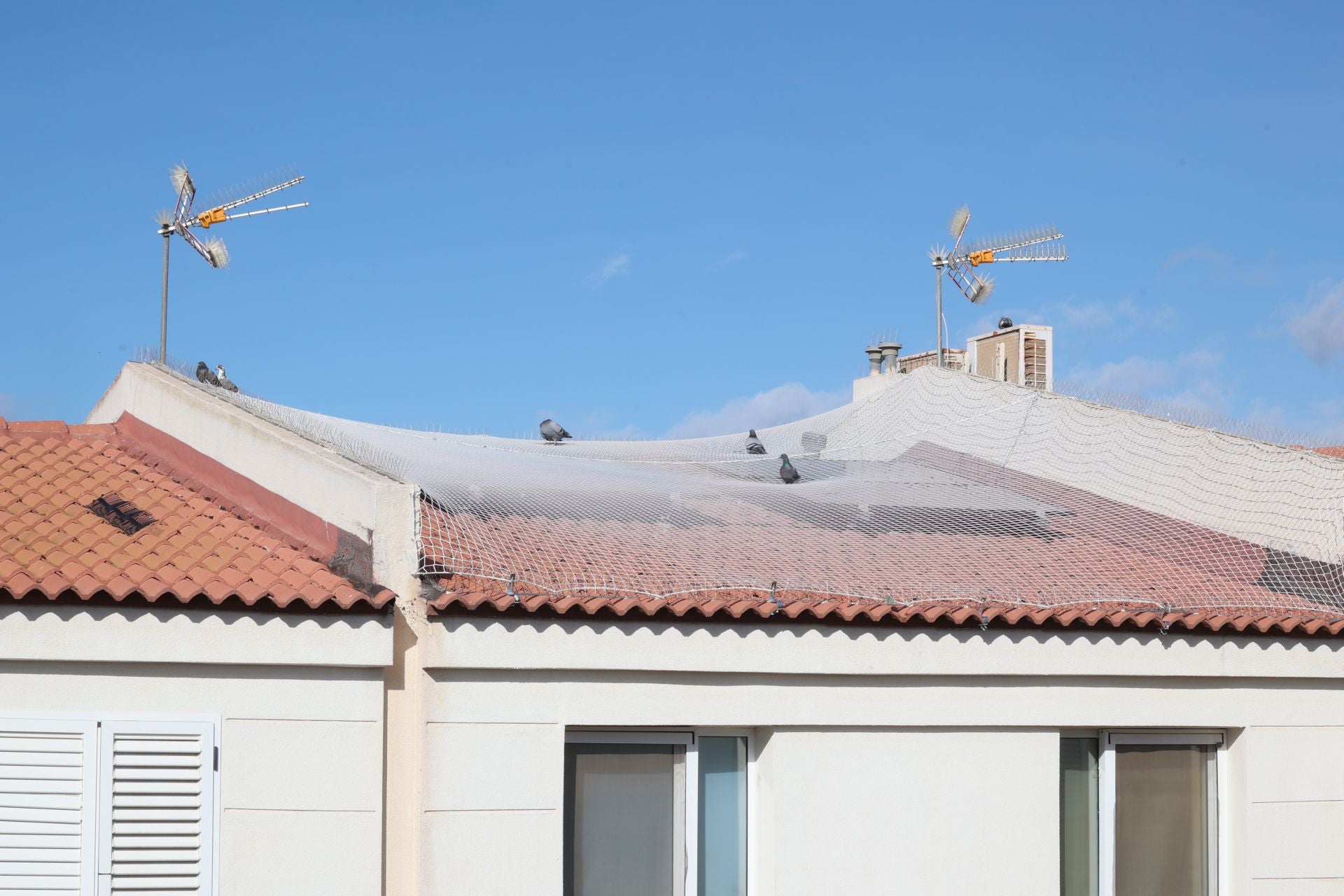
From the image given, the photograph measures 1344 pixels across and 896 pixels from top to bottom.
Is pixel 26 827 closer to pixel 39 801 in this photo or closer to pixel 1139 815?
pixel 39 801

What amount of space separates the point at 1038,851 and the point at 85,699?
5475mm

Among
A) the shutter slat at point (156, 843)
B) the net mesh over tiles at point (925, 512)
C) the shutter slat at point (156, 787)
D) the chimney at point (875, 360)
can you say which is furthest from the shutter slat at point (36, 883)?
the chimney at point (875, 360)

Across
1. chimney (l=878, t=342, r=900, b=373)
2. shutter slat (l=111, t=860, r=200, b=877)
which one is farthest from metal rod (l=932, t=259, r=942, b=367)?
shutter slat (l=111, t=860, r=200, b=877)

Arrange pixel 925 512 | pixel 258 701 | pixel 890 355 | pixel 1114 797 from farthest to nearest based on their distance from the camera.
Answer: pixel 890 355
pixel 925 512
pixel 1114 797
pixel 258 701

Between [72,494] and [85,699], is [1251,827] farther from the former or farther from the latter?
[72,494]

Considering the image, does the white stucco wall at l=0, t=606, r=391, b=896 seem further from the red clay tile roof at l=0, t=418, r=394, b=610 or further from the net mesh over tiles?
the net mesh over tiles

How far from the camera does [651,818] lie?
313 inches

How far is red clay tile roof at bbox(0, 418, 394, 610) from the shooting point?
7.07m

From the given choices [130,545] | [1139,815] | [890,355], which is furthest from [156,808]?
[890,355]

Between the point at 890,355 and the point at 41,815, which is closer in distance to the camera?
the point at 41,815

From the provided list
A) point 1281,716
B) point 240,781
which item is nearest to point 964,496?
point 1281,716

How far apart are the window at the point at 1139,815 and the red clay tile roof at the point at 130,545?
4.53m

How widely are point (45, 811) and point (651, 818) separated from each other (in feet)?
10.5

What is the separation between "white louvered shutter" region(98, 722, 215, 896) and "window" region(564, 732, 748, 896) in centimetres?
194
